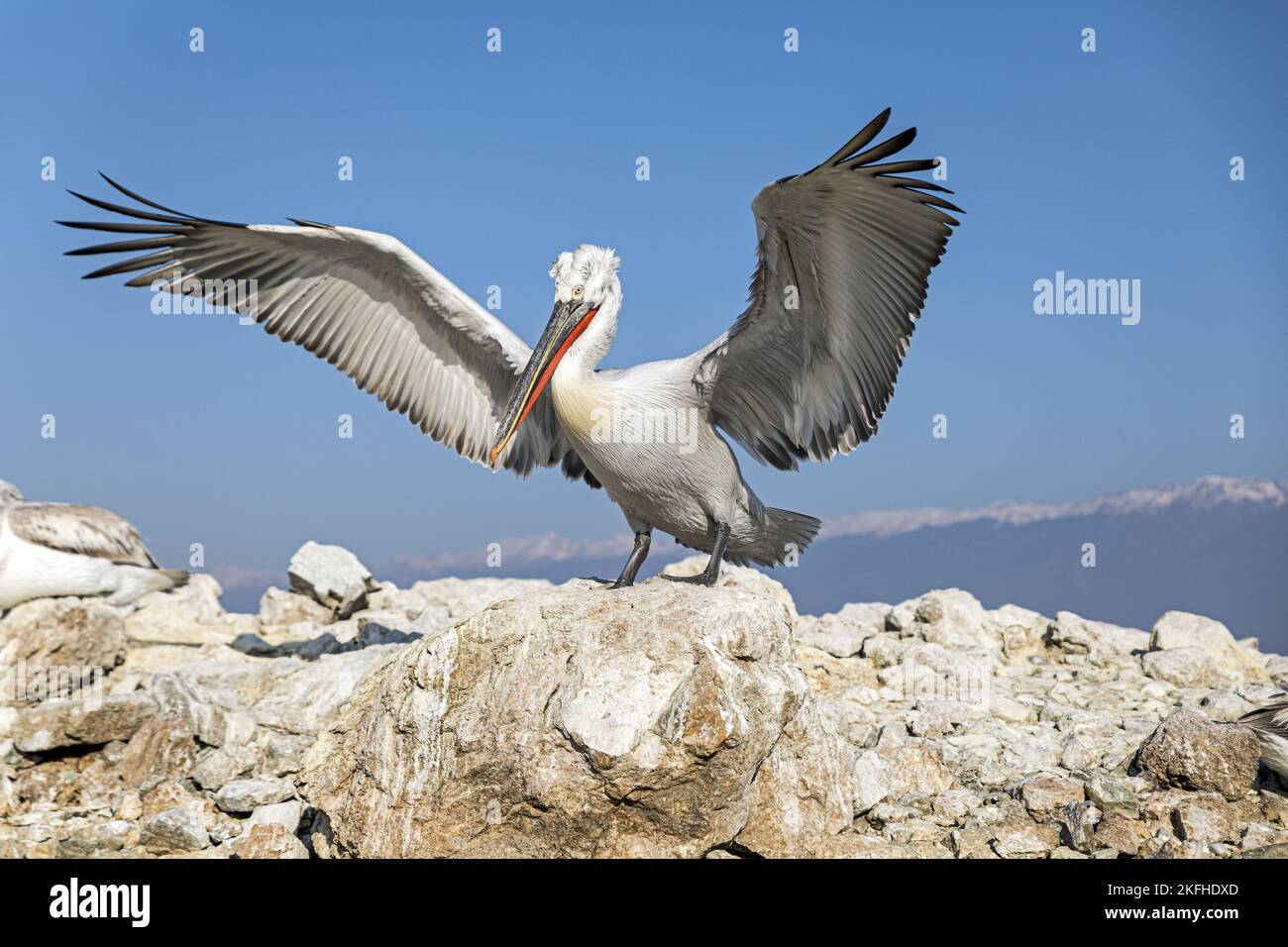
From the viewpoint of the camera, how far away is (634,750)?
15.6 ft

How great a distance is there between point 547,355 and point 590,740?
→ 244cm

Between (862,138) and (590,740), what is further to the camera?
(862,138)

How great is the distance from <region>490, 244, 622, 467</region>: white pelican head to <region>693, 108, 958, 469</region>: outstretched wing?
593 millimetres

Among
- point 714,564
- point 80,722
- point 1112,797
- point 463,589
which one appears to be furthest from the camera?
point 463,589

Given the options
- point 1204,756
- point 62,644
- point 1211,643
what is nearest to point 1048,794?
point 1204,756

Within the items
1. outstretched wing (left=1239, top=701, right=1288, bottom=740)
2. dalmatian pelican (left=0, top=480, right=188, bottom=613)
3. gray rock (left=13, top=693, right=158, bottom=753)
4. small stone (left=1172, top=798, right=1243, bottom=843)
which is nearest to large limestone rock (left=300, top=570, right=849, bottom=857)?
small stone (left=1172, top=798, right=1243, bottom=843)

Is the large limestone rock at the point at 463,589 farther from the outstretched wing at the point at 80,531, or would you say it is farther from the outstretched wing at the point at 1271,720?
the outstretched wing at the point at 1271,720

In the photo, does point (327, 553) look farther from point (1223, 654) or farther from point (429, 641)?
point (1223, 654)

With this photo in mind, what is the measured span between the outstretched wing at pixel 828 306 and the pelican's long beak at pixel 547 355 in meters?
0.74

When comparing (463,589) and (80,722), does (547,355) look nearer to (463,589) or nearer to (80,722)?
(80,722)

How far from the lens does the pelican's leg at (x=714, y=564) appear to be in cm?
614

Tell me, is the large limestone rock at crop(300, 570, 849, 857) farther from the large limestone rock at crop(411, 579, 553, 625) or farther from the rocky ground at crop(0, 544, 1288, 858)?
the large limestone rock at crop(411, 579, 553, 625)

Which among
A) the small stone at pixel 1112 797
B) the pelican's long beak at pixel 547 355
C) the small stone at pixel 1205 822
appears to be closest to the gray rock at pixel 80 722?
the pelican's long beak at pixel 547 355
